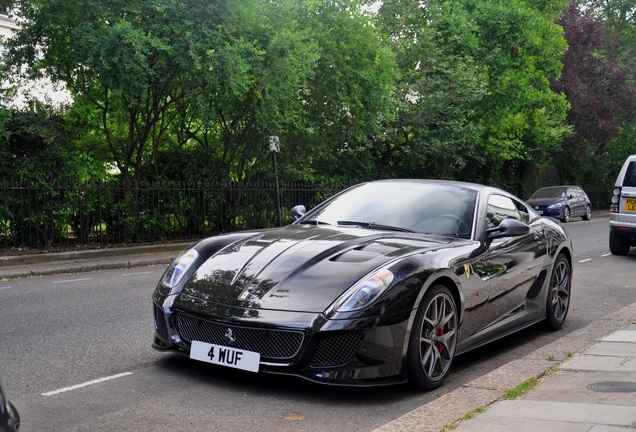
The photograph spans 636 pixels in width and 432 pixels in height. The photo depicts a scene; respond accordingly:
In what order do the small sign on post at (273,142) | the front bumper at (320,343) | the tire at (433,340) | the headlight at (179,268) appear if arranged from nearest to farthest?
the front bumper at (320,343) < the tire at (433,340) < the headlight at (179,268) < the small sign on post at (273,142)

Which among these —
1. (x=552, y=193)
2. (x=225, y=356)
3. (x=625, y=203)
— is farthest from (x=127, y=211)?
(x=552, y=193)

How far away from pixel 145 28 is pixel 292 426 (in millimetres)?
13790

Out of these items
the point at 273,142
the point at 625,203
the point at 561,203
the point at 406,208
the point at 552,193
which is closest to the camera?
the point at 406,208

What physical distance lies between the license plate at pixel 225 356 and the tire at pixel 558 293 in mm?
3593

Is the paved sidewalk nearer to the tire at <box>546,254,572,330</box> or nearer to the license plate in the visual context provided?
the tire at <box>546,254,572,330</box>

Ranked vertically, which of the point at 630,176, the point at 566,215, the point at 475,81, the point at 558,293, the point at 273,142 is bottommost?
the point at 566,215

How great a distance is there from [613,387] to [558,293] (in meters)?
2.67

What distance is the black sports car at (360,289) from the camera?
4.83m

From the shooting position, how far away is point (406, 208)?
6426 mm

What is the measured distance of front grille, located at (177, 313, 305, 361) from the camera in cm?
482

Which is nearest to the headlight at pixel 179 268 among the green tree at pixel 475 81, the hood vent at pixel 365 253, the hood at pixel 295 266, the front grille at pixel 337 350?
the hood at pixel 295 266

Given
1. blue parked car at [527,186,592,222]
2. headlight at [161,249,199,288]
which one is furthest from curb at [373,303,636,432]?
blue parked car at [527,186,592,222]

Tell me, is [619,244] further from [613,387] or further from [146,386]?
[146,386]

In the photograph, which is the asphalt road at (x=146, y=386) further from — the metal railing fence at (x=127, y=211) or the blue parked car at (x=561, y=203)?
the blue parked car at (x=561, y=203)
